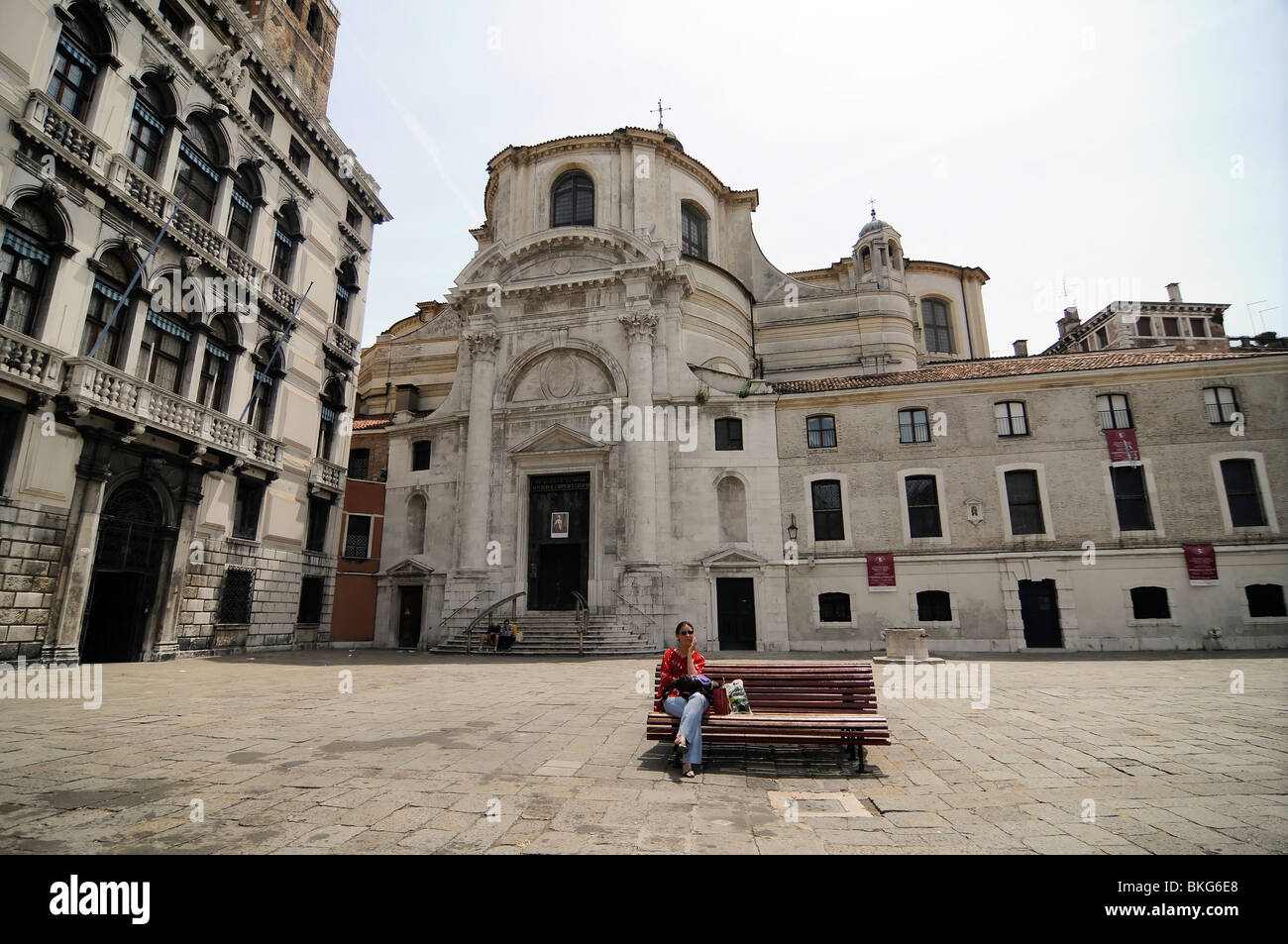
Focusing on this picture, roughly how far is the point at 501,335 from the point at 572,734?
75.6 feet

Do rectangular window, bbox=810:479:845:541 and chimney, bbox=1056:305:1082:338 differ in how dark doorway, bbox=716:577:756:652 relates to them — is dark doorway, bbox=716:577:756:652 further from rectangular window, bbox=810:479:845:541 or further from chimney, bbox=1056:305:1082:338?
chimney, bbox=1056:305:1082:338

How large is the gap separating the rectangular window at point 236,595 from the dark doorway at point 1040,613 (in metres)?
26.5

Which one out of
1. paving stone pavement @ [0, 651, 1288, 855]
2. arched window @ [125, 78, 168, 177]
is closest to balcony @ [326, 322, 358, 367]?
arched window @ [125, 78, 168, 177]

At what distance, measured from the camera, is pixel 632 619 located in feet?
75.6

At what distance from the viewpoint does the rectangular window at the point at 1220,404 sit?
21.7m

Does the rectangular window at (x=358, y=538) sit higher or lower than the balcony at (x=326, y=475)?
lower

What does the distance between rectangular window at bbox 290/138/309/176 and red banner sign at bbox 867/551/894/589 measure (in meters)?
26.5

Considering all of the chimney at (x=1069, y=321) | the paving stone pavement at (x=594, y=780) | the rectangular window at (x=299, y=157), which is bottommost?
the paving stone pavement at (x=594, y=780)

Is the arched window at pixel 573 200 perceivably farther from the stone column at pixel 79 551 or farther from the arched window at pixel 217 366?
the stone column at pixel 79 551

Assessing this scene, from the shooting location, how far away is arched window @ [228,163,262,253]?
2092cm

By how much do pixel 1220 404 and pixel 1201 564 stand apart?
578cm

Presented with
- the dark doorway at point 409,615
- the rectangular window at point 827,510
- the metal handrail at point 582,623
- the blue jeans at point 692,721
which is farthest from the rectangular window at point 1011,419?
the dark doorway at point 409,615

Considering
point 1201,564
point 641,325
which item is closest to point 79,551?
point 641,325

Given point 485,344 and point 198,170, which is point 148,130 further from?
point 485,344
